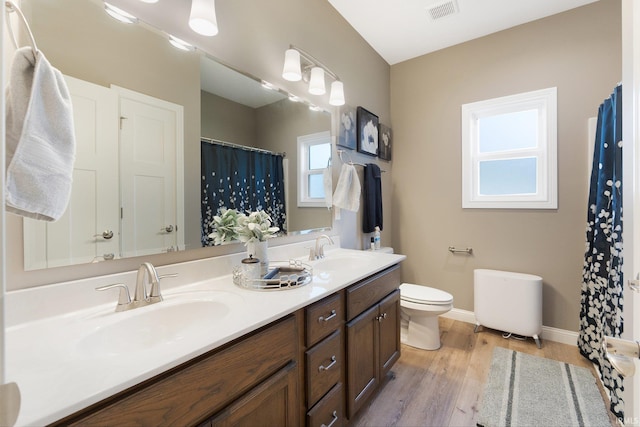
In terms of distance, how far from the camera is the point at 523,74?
238 cm

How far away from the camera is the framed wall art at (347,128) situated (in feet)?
7.17

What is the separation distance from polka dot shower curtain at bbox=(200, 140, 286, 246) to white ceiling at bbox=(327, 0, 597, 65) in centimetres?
153

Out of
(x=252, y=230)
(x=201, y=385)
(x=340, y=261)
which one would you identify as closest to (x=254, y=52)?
(x=252, y=230)

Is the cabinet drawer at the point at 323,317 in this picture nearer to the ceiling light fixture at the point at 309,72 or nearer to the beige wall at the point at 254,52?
the beige wall at the point at 254,52

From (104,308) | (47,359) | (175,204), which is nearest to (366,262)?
(175,204)

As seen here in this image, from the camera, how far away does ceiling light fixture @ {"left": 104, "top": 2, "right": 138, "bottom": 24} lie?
3.20 ft

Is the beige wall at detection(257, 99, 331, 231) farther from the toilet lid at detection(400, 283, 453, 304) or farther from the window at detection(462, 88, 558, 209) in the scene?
the window at detection(462, 88, 558, 209)

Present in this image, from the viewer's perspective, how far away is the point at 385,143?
9.38 ft

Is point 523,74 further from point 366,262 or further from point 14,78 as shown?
point 14,78

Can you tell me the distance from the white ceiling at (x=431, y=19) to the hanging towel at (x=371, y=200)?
120 centimetres

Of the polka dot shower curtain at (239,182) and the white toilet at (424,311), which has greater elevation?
the polka dot shower curtain at (239,182)

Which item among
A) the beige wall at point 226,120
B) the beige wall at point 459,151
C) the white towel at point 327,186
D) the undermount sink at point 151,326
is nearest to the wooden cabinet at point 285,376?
the undermount sink at point 151,326

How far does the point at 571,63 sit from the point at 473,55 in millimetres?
752

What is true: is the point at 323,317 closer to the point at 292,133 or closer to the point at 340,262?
the point at 340,262
